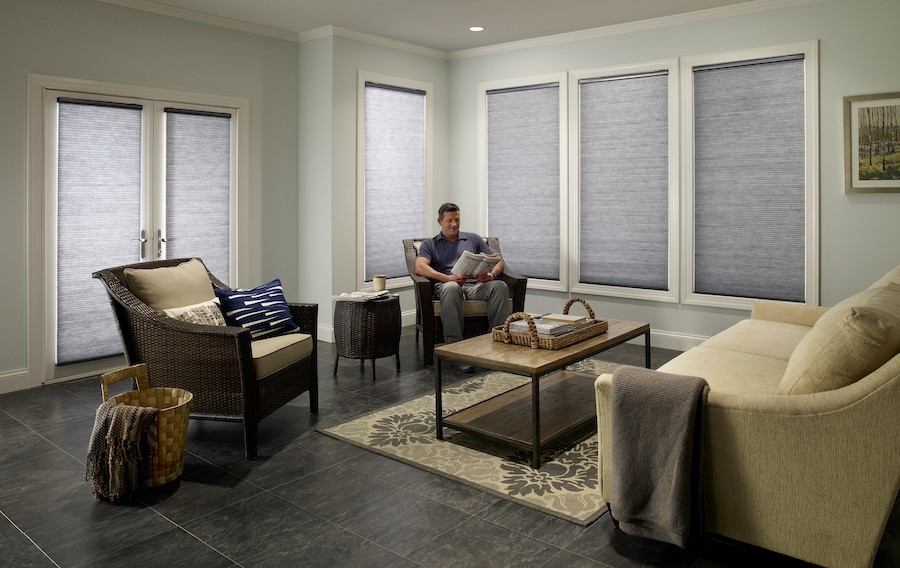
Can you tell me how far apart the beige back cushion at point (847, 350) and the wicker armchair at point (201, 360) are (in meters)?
2.26

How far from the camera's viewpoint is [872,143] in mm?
4555

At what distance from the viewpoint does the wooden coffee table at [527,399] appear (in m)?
3.10

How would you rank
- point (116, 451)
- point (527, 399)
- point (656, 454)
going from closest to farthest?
1. point (656, 454)
2. point (116, 451)
3. point (527, 399)

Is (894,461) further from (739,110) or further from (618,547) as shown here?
(739,110)

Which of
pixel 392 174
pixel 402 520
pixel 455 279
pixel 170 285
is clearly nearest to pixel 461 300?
pixel 455 279

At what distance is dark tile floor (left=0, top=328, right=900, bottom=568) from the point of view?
2328 millimetres

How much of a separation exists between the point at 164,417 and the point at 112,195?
2501mm

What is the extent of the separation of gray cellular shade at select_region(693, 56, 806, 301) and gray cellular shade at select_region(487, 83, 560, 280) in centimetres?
127

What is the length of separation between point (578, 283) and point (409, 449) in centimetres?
312

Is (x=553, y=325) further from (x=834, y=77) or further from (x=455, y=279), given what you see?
(x=834, y=77)

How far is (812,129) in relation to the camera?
15.7ft

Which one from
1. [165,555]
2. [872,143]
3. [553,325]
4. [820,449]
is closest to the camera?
[820,449]

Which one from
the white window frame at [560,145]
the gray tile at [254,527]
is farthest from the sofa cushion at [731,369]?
the white window frame at [560,145]

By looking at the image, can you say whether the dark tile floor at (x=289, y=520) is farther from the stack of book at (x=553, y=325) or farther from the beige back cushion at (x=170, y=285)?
the stack of book at (x=553, y=325)
